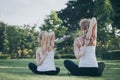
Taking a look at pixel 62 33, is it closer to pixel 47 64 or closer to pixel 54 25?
pixel 54 25

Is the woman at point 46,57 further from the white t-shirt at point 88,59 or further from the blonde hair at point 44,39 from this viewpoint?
the white t-shirt at point 88,59

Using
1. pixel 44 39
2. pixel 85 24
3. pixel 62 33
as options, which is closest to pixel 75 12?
pixel 62 33

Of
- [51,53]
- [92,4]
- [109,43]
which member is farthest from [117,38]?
[51,53]

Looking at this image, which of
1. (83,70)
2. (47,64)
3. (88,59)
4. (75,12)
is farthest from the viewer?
(75,12)

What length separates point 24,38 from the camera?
72625 mm

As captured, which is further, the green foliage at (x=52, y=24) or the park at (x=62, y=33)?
the green foliage at (x=52, y=24)

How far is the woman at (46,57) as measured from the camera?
547 inches

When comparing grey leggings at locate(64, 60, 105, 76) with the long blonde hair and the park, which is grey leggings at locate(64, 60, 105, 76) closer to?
the long blonde hair

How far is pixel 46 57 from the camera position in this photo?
45.9ft

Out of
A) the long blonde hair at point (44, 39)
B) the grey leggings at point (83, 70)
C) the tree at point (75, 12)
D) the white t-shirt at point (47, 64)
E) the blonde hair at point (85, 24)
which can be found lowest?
the grey leggings at point (83, 70)

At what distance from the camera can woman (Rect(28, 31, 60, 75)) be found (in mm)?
13891

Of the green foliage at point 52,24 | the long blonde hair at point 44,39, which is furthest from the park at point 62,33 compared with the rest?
the long blonde hair at point 44,39

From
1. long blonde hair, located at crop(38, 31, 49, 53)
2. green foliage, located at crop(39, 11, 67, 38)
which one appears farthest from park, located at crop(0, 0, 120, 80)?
long blonde hair, located at crop(38, 31, 49, 53)

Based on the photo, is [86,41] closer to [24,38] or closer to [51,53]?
[51,53]
